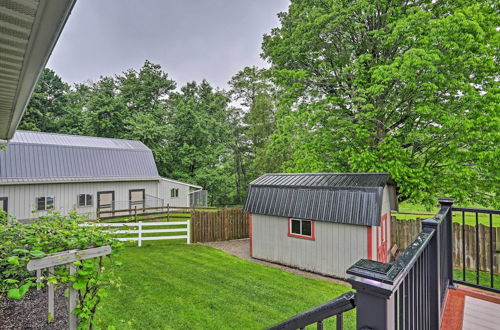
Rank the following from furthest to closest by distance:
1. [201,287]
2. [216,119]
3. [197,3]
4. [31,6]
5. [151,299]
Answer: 1. [216,119]
2. [197,3]
3. [201,287]
4. [151,299]
5. [31,6]

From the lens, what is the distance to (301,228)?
26.4 ft

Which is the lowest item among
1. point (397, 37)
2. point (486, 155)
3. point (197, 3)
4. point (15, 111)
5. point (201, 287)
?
point (201, 287)

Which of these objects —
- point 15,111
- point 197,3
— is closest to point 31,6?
point 15,111

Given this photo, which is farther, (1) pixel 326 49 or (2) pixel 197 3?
(2) pixel 197 3

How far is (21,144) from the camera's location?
41.8 ft

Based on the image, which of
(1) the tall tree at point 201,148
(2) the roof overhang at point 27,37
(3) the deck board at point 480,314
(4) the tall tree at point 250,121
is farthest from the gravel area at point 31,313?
(1) the tall tree at point 201,148

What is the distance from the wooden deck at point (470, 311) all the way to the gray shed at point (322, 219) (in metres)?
3.58

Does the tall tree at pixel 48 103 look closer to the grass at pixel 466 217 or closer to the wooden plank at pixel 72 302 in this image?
the wooden plank at pixel 72 302

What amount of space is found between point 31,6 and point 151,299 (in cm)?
565

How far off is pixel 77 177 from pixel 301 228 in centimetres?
1268

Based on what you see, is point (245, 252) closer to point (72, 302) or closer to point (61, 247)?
point (72, 302)

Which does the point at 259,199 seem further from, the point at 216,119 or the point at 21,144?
the point at 216,119

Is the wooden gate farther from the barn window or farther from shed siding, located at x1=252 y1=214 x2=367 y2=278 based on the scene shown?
the barn window

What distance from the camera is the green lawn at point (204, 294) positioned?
4.65m
